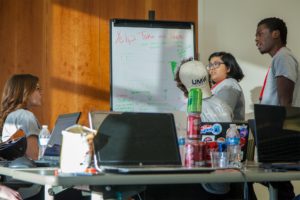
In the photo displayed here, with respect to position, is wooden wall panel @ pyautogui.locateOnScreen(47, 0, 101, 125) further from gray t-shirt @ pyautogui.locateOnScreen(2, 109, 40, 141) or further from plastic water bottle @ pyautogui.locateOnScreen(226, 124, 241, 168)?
plastic water bottle @ pyautogui.locateOnScreen(226, 124, 241, 168)

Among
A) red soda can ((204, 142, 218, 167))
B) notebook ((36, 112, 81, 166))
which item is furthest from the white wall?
red soda can ((204, 142, 218, 167))

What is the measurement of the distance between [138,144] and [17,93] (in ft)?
6.96

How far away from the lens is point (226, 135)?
99.3 inches

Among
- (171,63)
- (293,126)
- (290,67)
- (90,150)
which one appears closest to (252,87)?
(171,63)

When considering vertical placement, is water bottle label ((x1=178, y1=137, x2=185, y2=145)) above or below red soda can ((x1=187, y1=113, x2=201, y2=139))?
below

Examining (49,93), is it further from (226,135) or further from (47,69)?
(226,135)

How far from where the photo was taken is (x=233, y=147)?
2.41 metres

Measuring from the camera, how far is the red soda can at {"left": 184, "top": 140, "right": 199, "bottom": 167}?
2203mm

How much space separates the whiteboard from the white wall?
607mm

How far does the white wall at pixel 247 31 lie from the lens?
200 inches

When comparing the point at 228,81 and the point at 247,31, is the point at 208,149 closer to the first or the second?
the point at 228,81

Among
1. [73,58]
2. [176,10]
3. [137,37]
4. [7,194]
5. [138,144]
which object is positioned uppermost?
[176,10]

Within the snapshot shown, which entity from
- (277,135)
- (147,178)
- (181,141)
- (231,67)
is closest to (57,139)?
(181,141)

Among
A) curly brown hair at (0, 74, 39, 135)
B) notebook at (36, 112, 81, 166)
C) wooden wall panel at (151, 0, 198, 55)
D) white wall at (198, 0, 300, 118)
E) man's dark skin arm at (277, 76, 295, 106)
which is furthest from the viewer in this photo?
wooden wall panel at (151, 0, 198, 55)
